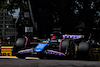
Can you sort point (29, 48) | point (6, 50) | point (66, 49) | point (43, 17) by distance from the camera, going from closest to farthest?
point (66, 49) < point (29, 48) < point (6, 50) < point (43, 17)

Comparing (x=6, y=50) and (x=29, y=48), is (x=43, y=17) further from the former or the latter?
(x=6, y=50)

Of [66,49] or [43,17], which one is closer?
[66,49]

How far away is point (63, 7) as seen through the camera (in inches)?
540

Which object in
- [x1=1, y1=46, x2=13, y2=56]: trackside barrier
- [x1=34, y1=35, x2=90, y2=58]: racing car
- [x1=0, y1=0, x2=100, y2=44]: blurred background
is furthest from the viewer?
[x1=0, y1=0, x2=100, y2=44]: blurred background

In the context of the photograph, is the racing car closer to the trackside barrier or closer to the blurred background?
the trackside barrier

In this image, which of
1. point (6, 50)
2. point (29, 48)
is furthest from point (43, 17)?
point (6, 50)

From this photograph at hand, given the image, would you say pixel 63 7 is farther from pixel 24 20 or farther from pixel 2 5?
Answer: pixel 2 5

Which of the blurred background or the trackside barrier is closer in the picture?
the trackside barrier

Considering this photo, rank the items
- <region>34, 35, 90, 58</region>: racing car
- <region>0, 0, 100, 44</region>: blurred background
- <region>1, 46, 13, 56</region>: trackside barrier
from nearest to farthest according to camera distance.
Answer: <region>34, 35, 90, 58</region>: racing car, <region>1, 46, 13, 56</region>: trackside barrier, <region>0, 0, 100, 44</region>: blurred background

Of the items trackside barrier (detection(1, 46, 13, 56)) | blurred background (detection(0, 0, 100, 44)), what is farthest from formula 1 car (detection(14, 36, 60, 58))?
blurred background (detection(0, 0, 100, 44))

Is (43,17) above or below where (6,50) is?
above

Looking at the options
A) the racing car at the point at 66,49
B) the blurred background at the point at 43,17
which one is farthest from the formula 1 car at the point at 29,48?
the blurred background at the point at 43,17

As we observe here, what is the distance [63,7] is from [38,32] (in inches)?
101

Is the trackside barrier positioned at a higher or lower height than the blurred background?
lower
